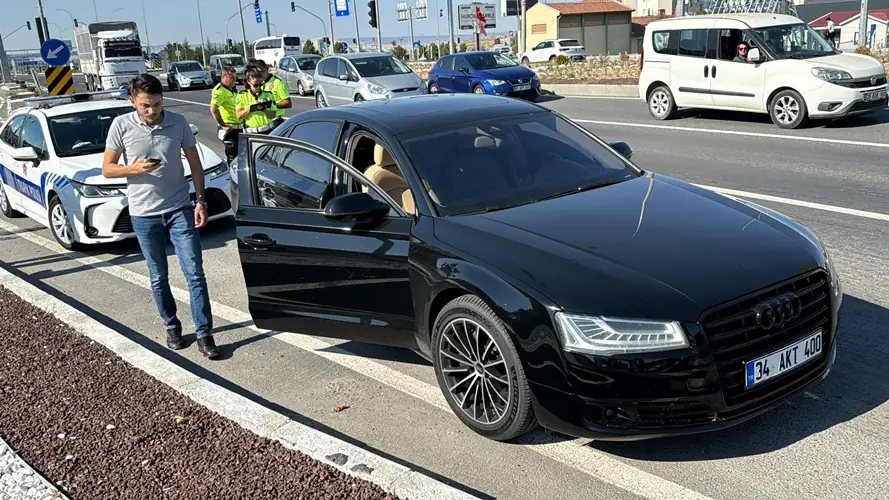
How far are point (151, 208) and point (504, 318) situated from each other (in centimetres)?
288

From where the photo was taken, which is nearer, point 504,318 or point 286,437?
point 504,318

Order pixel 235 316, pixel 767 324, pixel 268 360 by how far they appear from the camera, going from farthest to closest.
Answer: pixel 235 316, pixel 268 360, pixel 767 324

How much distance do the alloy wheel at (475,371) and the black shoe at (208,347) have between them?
197cm

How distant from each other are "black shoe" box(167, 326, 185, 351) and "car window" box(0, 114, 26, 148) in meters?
5.67

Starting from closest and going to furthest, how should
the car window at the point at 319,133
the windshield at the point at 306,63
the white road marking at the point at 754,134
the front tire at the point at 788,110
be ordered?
1. the car window at the point at 319,133
2. the white road marking at the point at 754,134
3. the front tire at the point at 788,110
4. the windshield at the point at 306,63

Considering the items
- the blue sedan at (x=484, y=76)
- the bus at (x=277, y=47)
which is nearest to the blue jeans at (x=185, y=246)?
the blue sedan at (x=484, y=76)

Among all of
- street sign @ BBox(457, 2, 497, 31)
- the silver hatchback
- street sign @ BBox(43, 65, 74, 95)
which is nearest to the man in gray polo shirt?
the silver hatchback

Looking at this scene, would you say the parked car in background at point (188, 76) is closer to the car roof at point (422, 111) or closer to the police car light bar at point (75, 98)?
the police car light bar at point (75, 98)

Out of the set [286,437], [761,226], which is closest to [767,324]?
[761,226]

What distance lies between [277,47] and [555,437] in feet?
177

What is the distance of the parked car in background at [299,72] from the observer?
29.7 m

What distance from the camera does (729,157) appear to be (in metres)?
11.5

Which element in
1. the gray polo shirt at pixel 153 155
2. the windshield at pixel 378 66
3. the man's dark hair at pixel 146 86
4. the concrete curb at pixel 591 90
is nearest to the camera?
the man's dark hair at pixel 146 86

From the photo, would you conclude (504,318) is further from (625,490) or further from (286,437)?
(286,437)
